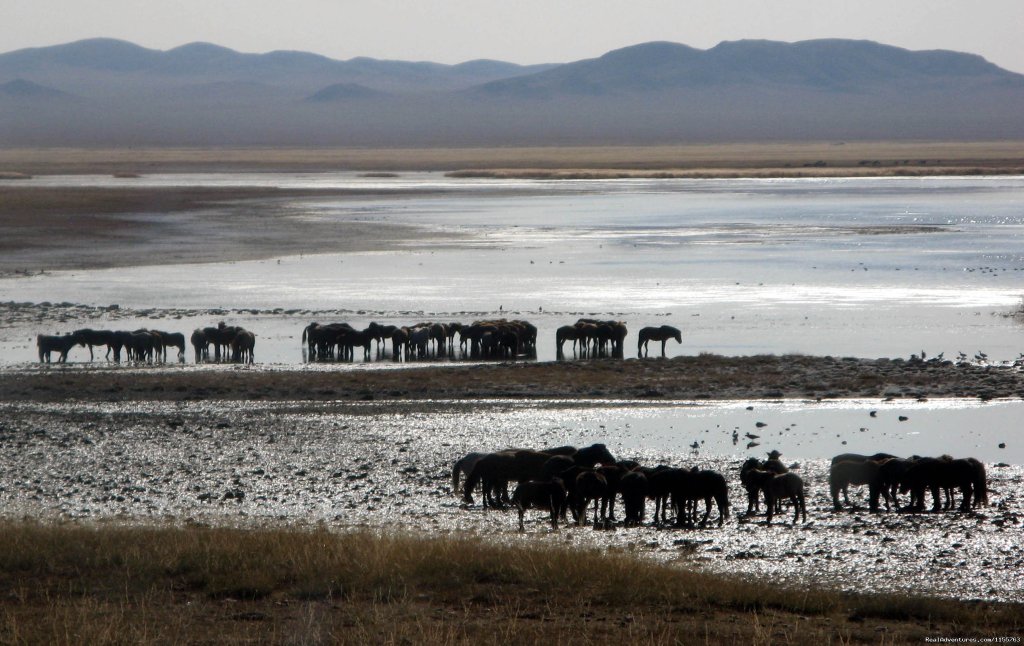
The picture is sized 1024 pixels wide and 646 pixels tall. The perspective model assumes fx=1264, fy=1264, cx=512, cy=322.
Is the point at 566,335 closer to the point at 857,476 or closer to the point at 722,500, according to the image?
the point at 857,476

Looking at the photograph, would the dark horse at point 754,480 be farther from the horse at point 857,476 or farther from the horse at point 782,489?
the horse at point 857,476

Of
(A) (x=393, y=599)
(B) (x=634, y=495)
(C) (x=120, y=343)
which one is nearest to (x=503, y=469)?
(B) (x=634, y=495)

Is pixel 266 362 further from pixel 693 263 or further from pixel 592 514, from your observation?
pixel 693 263

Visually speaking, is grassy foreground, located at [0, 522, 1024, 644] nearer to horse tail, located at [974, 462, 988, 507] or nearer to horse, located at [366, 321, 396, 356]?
horse tail, located at [974, 462, 988, 507]

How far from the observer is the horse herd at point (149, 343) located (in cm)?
2203

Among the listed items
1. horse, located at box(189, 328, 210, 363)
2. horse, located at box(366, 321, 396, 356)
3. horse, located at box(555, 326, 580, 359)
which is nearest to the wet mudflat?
horse, located at box(189, 328, 210, 363)

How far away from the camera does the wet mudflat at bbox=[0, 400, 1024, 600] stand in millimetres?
10234

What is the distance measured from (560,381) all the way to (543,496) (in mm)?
7603

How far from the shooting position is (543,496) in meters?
11.9

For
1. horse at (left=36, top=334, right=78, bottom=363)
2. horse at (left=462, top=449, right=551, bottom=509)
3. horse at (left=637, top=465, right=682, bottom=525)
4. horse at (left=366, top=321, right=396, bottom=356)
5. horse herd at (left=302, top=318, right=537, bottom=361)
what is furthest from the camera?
horse at (left=366, top=321, right=396, bottom=356)

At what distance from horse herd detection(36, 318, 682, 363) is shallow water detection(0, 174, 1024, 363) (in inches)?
21.6

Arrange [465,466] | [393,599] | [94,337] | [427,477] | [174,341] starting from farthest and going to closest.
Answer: [174,341] < [94,337] < [427,477] < [465,466] < [393,599]

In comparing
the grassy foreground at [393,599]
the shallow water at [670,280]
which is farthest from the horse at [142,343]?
the grassy foreground at [393,599]

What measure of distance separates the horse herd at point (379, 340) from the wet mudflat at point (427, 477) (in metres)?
4.55
